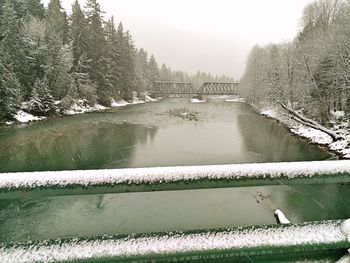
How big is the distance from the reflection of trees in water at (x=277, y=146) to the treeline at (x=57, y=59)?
79.3 ft

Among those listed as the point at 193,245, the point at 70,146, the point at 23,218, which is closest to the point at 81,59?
the point at 70,146

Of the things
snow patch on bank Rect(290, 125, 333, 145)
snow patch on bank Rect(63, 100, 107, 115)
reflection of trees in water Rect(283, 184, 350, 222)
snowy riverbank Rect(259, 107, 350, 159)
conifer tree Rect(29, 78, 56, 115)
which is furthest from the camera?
snow patch on bank Rect(63, 100, 107, 115)

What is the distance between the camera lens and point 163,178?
4.96ft

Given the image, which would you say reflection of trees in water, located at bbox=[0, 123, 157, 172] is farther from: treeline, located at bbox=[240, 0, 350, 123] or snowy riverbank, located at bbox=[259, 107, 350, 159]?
treeline, located at bbox=[240, 0, 350, 123]

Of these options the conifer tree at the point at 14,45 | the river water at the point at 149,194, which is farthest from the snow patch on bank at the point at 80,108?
the river water at the point at 149,194

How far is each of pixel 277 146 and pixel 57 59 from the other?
30.7 m

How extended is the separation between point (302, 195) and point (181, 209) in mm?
4677

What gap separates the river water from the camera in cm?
844

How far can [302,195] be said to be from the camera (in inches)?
423

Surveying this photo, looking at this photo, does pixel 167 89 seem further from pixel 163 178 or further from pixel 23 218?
pixel 163 178

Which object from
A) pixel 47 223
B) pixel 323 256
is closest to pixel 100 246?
pixel 323 256

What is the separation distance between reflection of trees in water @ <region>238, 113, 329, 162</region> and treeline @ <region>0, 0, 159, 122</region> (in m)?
24.2

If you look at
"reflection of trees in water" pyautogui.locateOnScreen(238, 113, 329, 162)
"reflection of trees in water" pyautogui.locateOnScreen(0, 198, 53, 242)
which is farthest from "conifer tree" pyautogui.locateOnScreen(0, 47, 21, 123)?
"reflection of trees in water" pyautogui.locateOnScreen(238, 113, 329, 162)

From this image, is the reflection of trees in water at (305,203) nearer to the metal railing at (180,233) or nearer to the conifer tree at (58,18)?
the metal railing at (180,233)
